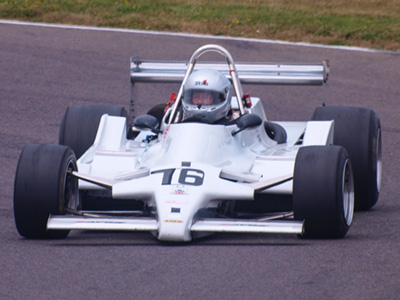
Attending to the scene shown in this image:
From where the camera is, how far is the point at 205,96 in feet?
29.6

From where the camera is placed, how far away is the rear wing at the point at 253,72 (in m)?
10.3

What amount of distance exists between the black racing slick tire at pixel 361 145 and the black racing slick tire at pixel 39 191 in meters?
2.93

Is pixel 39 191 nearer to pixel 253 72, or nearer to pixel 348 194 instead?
pixel 348 194

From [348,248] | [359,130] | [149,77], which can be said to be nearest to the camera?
[348,248]

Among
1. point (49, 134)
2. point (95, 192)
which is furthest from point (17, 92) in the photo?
point (95, 192)

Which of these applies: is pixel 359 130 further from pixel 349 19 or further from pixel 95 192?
pixel 349 19

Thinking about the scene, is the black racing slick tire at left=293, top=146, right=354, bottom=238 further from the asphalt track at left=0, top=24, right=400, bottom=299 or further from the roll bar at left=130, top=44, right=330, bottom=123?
the roll bar at left=130, top=44, right=330, bottom=123

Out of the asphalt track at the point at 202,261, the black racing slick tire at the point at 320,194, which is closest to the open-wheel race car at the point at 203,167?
the black racing slick tire at the point at 320,194

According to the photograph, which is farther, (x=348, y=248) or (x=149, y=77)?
(x=149, y=77)

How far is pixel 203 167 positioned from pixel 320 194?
38.4 inches

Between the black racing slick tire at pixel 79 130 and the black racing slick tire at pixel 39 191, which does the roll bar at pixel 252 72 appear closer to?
the black racing slick tire at pixel 79 130

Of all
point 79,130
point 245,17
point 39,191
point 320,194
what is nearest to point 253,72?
point 79,130

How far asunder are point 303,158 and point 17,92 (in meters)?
8.63

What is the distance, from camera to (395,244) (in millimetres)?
7477
